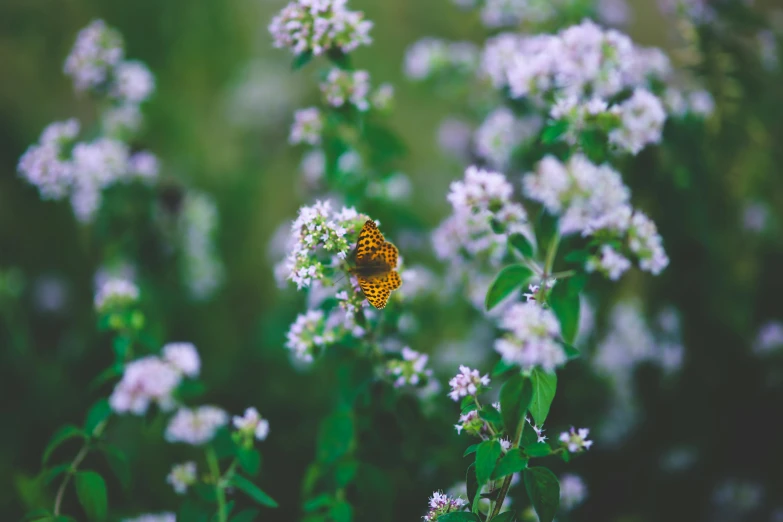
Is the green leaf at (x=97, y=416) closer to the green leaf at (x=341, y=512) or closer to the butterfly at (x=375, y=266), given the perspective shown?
the green leaf at (x=341, y=512)

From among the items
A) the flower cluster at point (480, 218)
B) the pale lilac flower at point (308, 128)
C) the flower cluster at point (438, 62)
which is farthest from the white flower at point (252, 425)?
the flower cluster at point (438, 62)

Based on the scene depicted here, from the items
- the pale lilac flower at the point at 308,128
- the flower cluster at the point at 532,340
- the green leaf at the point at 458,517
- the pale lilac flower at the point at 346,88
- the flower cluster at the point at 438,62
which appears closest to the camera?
the flower cluster at the point at 532,340

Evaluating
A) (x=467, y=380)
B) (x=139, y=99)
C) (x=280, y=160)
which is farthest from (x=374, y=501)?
(x=280, y=160)

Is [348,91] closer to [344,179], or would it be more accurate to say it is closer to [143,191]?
[344,179]

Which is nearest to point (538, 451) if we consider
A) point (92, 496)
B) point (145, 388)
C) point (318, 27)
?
point (145, 388)

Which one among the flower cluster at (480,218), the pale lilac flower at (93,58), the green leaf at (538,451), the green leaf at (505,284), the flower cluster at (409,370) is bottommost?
the green leaf at (538,451)

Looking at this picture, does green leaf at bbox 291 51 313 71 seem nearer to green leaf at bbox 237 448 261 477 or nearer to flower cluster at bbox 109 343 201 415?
flower cluster at bbox 109 343 201 415

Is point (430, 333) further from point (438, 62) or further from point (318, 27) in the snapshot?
point (318, 27)
